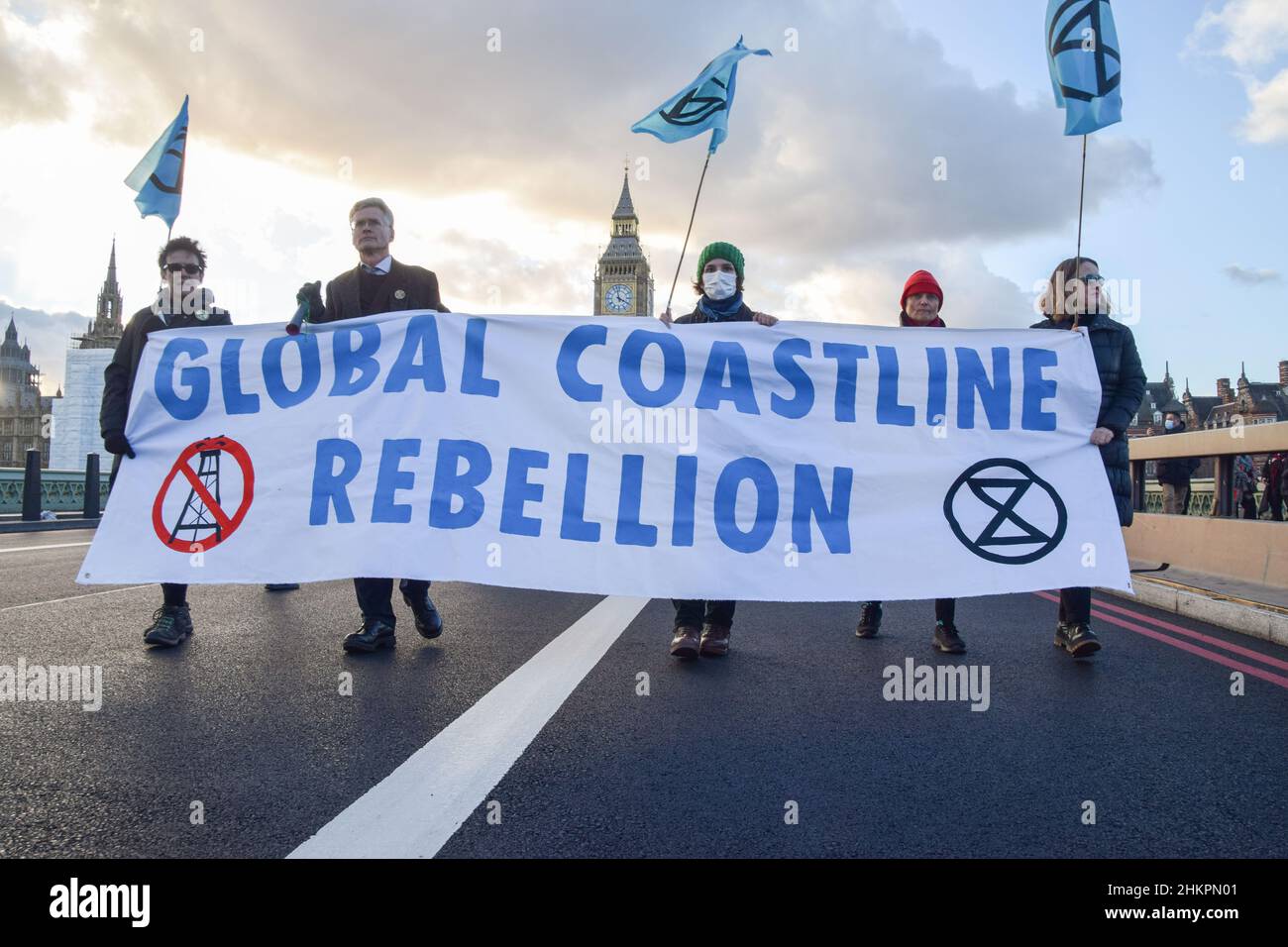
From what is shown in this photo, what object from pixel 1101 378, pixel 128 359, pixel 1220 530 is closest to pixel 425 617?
pixel 128 359

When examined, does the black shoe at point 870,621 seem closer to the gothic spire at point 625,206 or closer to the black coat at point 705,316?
the black coat at point 705,316

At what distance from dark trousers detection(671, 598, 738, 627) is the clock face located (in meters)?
155

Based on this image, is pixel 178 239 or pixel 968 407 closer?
pixel 968 407

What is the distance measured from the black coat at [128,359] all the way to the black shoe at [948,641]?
14.6 feet

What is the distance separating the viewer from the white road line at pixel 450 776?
6.90 feet

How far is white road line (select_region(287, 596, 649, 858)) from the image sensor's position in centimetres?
210

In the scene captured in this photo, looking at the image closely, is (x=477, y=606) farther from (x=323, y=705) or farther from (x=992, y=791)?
(x=992, y=791)

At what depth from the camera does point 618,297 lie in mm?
157750

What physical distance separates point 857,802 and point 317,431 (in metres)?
3.19
